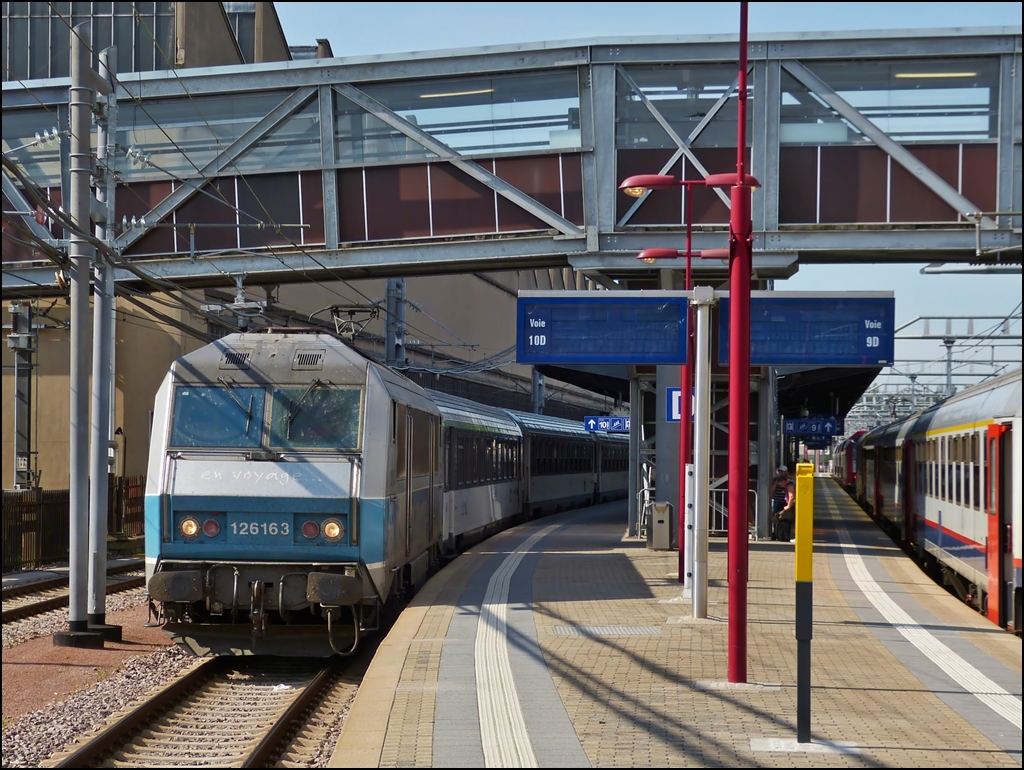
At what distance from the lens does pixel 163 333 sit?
31406 mm

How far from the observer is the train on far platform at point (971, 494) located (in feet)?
40.7

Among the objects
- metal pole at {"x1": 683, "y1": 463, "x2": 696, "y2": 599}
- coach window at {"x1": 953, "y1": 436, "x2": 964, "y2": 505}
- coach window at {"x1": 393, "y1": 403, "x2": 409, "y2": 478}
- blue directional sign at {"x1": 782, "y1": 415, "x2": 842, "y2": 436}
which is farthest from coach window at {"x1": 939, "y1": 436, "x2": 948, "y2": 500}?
blue directional sign at {"x1": 782, "y1": 415, "x2": 842, "y2": 436}

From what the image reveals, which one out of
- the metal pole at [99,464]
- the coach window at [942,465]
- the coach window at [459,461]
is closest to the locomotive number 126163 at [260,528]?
the metal pole at [99,464]

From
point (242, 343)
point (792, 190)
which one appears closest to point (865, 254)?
point (792, 190)

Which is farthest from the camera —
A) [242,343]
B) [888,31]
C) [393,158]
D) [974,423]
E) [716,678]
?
[393,158]

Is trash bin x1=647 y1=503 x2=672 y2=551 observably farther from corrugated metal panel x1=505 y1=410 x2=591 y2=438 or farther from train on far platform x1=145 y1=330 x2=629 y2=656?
corrugated metal panel x1=505 y1=410 x2=591 y2=438

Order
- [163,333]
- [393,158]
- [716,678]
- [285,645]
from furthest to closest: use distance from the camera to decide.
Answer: [163,333] → [393,158] → [285,645] → [716,678]

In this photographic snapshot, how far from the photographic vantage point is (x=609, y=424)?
116 ft

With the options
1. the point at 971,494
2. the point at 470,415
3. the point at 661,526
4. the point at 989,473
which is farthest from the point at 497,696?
the point at 470,415

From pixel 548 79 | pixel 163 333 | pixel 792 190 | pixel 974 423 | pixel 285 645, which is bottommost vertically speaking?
pixel 285 645

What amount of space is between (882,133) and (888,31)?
1736 mm

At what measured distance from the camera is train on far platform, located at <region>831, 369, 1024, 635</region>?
12391 mm

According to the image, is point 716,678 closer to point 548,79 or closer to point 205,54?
point 548,79

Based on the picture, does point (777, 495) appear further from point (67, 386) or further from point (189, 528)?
point (67, 386)
